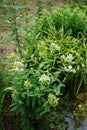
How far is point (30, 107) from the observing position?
3090 millimetres

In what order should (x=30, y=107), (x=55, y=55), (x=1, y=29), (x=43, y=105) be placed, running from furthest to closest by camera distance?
(x=1, y=29) → (x=55, y=55) → (x=30, y=107) → (x=43, y=105)

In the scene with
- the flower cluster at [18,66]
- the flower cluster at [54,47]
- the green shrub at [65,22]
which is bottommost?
the flower cluster at [18,66]

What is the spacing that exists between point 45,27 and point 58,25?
158 millimetres

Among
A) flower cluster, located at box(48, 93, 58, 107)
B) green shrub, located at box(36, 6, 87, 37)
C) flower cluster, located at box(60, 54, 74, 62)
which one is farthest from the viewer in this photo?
green shrub, located at box(36, 6, 87, 37)

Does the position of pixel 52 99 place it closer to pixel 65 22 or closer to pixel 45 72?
pixel 45 72

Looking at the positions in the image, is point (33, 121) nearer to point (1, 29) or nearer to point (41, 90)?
point (41, 90)

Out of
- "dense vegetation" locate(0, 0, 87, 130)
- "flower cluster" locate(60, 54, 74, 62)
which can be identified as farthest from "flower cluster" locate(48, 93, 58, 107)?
"flower cluster" locate(60, 54, 74, 62)

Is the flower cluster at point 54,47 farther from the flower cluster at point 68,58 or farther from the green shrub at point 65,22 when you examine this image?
the green shrub at point 65,22

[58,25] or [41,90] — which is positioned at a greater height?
[58,25]

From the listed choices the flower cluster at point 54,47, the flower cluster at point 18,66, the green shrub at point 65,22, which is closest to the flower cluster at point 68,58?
the flower cluster at point 54,47

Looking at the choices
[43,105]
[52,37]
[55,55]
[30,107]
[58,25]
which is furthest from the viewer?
[58,25]

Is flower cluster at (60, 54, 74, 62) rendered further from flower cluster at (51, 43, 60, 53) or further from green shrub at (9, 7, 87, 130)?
flower cluster at (51, 43, 60, 53)

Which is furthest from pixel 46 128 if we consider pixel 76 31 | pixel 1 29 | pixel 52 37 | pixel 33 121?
pixel 1 29

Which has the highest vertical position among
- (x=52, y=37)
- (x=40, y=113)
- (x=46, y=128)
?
(x=52, y=37)
